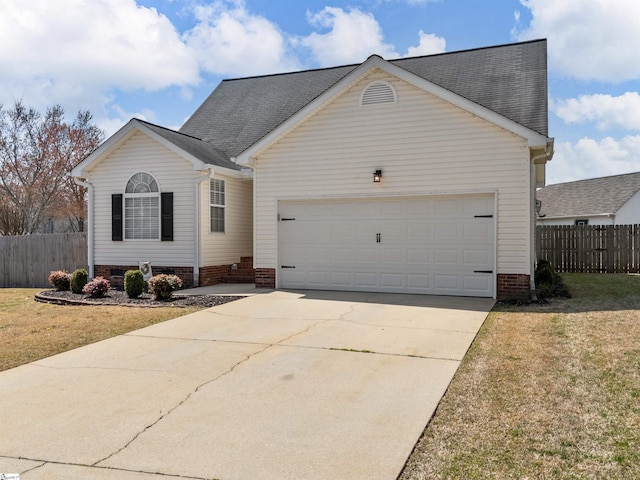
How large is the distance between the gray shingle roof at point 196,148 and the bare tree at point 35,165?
17802 millimetres

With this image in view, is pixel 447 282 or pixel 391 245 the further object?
pixel 391 245

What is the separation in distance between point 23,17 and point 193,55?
4.73 metres

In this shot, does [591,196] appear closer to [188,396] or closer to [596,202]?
[596,202]

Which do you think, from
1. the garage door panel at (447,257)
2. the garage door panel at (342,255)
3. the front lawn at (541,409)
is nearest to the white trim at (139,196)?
the garage door panel at (342,255)

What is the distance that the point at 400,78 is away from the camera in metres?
11.2

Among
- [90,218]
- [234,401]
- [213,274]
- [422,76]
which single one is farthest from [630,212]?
[234,401]

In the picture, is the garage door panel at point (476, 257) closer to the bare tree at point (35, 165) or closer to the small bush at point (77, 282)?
the small bush at point (77, 282)

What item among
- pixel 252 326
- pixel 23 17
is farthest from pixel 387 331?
pixel 23 17

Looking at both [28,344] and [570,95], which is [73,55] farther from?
[570,95]

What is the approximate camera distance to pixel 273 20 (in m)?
15.3

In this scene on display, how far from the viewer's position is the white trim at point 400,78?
32.7 ft

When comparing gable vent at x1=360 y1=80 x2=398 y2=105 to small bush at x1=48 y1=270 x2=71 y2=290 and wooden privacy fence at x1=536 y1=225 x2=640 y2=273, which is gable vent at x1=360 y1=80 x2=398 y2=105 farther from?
wooden privacy fence at x1=536 y1=225 x2=640 y2=273

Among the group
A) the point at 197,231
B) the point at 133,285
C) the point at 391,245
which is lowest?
the point at 133,285

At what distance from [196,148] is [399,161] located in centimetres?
600
